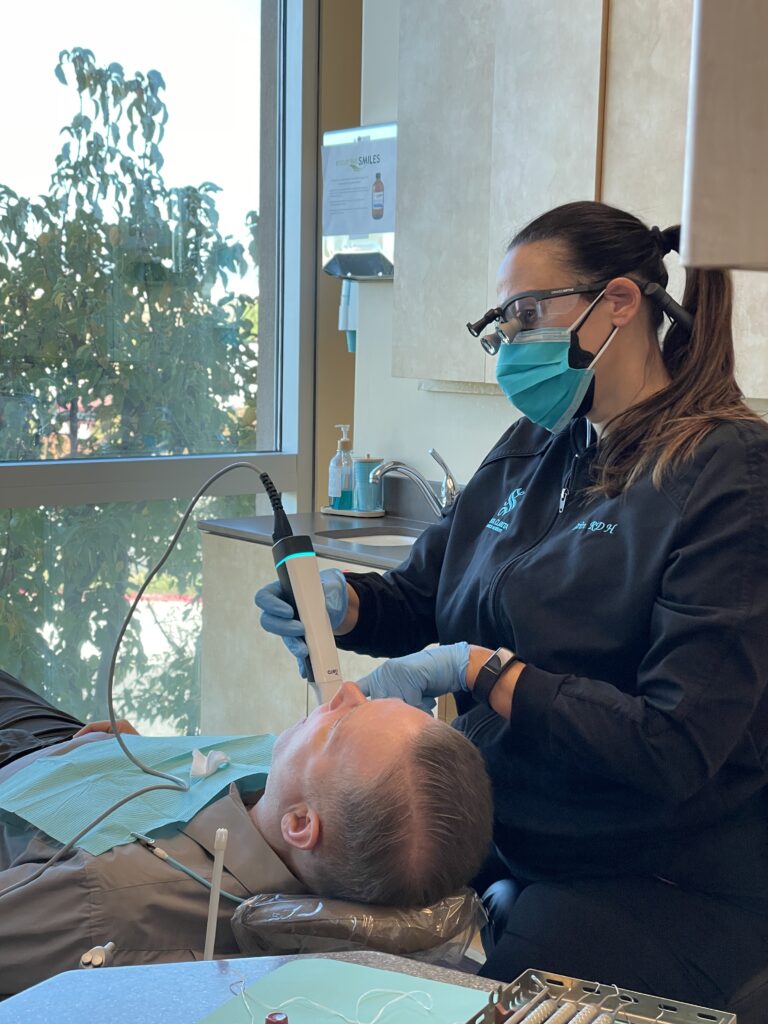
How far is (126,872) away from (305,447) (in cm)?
251

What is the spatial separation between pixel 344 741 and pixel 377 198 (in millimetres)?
2183

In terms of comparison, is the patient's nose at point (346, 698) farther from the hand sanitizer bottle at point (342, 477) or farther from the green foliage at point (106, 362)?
the green foliage at point (106, 362)

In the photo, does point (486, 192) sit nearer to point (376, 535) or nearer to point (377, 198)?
point (377, 198)

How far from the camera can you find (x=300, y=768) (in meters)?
1.58

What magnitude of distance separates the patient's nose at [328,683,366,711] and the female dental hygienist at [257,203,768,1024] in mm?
53

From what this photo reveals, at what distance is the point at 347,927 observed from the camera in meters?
1.33

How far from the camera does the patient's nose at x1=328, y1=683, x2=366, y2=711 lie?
1603 millimetres

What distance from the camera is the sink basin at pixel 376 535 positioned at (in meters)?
3.23

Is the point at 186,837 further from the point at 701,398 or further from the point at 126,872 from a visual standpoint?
the point at 701,398

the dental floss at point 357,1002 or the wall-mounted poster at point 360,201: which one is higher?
the wall-mounted poster at point 360,201

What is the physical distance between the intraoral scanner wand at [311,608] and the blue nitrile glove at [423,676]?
0.20 ft

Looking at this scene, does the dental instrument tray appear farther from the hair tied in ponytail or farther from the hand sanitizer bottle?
the hand sanitizer bottle

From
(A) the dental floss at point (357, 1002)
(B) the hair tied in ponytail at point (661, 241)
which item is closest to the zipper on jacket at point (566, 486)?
(B) the hair tied in ponytail at point (661, 241)

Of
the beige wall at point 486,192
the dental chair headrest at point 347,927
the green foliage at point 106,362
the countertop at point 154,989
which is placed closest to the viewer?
the countertop at point 154,989
